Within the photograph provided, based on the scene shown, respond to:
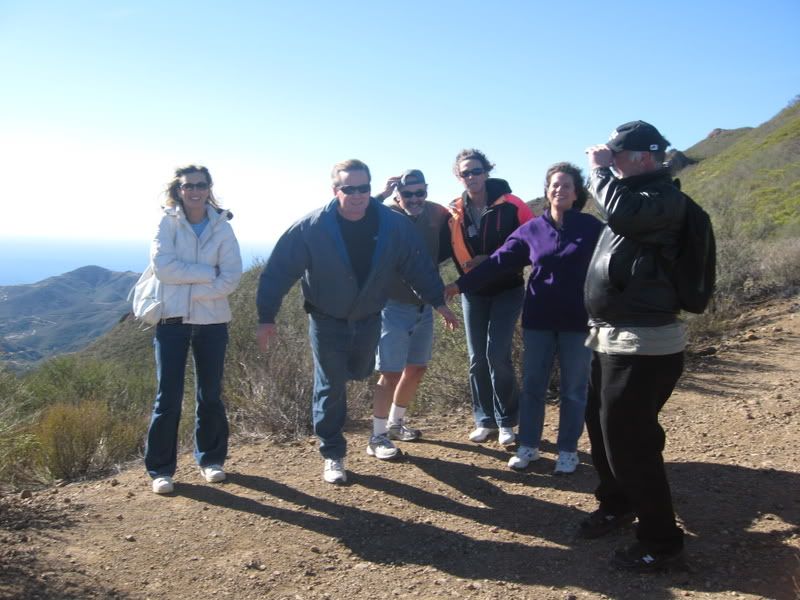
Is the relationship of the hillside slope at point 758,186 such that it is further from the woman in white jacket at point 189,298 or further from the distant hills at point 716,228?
the woman in white jacket at point 189,298

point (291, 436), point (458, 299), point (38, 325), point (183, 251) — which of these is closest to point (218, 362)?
point (183, 251)

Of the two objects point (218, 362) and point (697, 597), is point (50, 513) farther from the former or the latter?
point (697, 597)

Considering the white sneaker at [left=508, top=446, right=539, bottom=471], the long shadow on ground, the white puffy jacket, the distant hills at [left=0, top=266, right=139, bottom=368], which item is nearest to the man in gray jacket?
the white puffy jacket

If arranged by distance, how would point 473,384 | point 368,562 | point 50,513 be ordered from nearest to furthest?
point 368,562 → point 50,513 → point 473,384

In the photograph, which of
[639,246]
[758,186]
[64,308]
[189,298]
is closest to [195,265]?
[189,298]

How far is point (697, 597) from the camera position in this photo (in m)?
2.66

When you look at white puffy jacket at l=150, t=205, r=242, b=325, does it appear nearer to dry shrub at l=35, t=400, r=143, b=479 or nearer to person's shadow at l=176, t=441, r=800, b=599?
person's shadow at l=176, t=441, r=800, b=599

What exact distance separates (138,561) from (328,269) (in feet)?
5.79

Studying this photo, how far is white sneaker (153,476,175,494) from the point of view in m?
4.01

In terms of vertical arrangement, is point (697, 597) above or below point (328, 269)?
below

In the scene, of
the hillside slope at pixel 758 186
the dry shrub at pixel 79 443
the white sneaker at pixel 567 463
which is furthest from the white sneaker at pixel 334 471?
the hillside slope at pixel 758 186

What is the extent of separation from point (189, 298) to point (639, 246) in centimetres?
244

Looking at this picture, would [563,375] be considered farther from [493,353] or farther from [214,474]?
[214,474]

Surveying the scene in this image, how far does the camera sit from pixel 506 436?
4.59 meters
